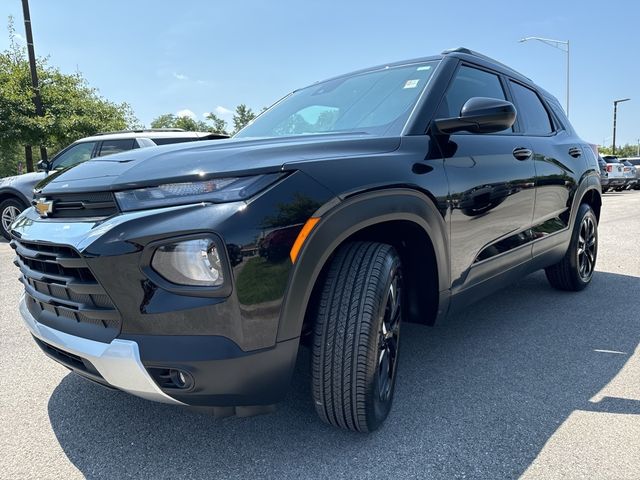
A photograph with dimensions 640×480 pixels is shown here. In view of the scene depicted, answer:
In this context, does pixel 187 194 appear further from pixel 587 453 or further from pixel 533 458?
pixel 587 453

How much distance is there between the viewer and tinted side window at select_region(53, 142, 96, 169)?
782 cm

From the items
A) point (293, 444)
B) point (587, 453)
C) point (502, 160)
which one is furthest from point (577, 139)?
point (293, 444)

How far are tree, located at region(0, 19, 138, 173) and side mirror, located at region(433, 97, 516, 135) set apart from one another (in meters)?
14.8

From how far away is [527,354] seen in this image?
2.93 metres

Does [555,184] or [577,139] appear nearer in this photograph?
[555,184]

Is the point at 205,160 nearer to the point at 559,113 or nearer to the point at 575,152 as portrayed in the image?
the point at 575,152

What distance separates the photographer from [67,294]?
1.77m

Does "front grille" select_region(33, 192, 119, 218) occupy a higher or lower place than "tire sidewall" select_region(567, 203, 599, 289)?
higher

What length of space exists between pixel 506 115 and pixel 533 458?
1510 mm

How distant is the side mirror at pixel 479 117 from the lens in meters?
2.27

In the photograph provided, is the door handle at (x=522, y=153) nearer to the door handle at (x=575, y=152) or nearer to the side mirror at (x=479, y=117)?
the side mirror at (x=479, y=117)

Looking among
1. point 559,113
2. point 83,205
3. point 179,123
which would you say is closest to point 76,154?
point 83,205

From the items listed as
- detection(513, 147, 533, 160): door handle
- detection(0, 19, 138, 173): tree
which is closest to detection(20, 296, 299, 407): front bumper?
detection(513, 147, 533, 160): door handle

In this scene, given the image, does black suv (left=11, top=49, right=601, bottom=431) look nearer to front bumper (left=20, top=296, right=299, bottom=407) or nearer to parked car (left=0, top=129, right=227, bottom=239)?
front bumper (left=20, top=296, right=299, bottom=407)
